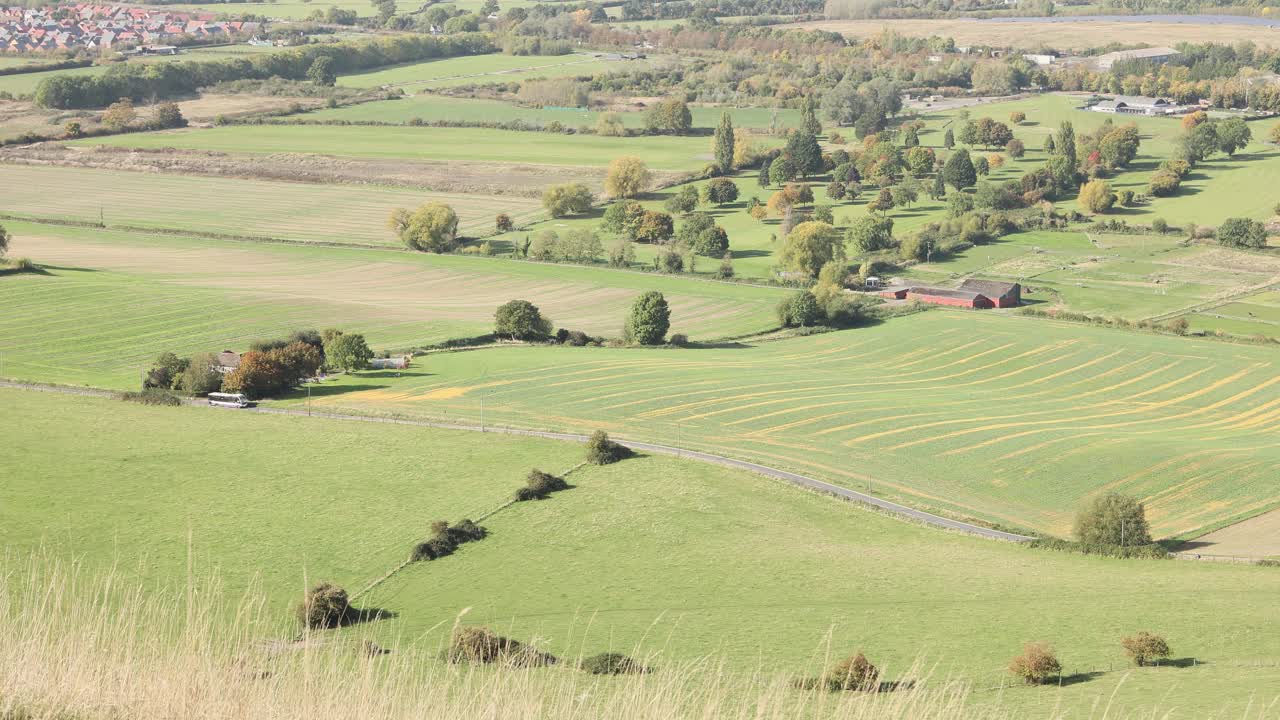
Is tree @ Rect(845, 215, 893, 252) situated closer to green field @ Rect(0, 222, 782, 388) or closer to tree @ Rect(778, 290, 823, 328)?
green field @ Rect(0, 222, 782, 388)

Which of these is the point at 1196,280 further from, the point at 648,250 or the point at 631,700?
the point at 631,700

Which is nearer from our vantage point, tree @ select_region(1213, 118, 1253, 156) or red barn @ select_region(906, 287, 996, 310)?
red barn @ select_region(906, 287, 996, 310)

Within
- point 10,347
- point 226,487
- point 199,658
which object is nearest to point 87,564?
point 226,487

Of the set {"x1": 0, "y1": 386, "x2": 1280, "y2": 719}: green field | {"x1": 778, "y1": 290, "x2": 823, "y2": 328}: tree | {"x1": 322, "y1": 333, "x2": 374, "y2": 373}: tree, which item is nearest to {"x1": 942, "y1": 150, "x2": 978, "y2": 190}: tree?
{"x1": 778, "y1": 290, "x2": 823, "y2": 328}: tree

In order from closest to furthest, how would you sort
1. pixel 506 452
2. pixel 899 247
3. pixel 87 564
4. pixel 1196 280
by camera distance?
1. pixel 87 564
2. pixel 506 452
3. pixel 1196 280
4. pixel 899 247

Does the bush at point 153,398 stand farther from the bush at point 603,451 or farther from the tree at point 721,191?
the tree at point 721,191

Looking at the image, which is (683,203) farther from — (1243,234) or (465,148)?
(1243,234)
